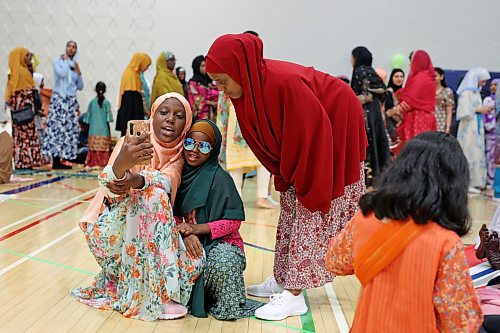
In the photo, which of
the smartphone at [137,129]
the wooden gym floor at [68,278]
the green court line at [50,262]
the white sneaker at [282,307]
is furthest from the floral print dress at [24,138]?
the white sneaker at [282,307]

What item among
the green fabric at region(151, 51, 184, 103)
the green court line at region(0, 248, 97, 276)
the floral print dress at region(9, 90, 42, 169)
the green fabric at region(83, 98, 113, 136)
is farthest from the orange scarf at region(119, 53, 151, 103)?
the green court line at region(0, 248, 97, 276)

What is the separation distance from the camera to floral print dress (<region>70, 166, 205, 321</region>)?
289 cm

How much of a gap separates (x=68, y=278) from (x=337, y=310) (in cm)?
153

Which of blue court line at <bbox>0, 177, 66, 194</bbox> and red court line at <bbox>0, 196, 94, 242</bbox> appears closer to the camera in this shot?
red court line at <bbox>0, 196, 94, 242</bbox>

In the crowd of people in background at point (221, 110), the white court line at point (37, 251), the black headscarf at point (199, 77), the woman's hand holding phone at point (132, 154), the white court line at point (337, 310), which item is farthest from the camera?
the black headscarf at point (199, 77)

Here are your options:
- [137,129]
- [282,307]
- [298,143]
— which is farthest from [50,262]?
[298,143]

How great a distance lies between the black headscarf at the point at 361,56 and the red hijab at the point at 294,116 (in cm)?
298

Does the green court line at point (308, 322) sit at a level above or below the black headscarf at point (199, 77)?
below

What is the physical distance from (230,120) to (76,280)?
2.63 metres

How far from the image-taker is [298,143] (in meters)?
2.87

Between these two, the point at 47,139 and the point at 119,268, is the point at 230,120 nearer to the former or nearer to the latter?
the point at 119,268

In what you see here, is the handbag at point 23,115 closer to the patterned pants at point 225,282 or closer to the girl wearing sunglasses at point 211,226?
the girl wearing sunglasses at point 211,226

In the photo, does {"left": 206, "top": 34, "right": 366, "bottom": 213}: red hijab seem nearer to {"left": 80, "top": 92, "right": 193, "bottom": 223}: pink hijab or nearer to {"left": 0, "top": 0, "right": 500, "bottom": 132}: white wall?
{"left": 80, "top": 92, "right": 193, "bottom": 223}: pink hijab

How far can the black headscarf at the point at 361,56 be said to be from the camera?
19.4 feet
